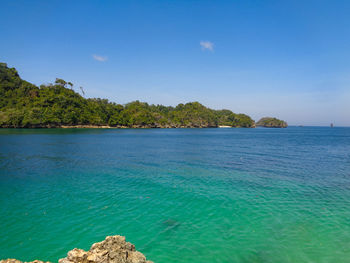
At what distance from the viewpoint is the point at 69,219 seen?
10.3 m

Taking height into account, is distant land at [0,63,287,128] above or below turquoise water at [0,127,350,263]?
above

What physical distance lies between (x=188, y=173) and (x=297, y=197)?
10408 millimetres

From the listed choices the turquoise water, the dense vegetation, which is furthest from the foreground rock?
the dense vegetation

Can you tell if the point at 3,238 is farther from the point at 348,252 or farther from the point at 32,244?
the point at 348,252

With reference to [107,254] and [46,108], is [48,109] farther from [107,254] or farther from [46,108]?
[107,254]

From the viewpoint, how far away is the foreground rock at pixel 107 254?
4.80m

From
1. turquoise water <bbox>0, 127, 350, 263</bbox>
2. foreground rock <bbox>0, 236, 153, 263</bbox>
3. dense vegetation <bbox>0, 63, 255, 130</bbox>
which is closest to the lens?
foreground rock <bbox>0, 236, 153, 263</bbox>

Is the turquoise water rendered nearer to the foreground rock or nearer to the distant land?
the foreground rock

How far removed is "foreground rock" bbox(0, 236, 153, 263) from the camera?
15.8 ft

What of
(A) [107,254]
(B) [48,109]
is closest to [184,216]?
(A) [107,254]

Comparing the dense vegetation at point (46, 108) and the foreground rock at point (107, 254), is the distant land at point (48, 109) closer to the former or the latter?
the dense vegetation at point (46, 108)

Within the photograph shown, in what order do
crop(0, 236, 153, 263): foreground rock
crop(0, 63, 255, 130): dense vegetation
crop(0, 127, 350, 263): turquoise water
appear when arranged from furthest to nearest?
crop(0, 63, 255, 130): dense vegetation → crop(0, 127, 350, 263): turquoise water → crop(0, 236, 153, 263): foreground rock

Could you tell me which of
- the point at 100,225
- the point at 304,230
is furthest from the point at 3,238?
the point at 304,230

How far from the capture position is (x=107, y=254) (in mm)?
4988
